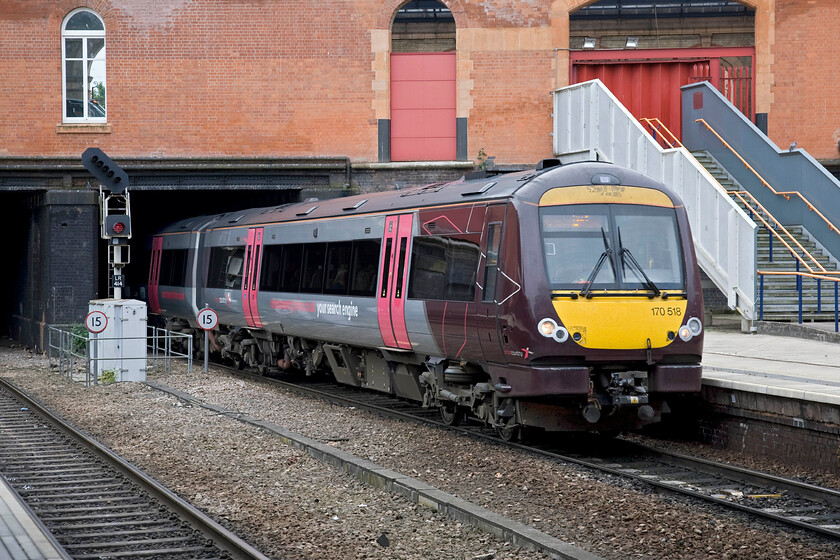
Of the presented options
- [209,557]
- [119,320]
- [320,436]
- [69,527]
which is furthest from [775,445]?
[119,320]

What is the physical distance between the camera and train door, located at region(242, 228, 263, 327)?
19.2 meters

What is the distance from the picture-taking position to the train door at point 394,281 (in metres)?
13.6

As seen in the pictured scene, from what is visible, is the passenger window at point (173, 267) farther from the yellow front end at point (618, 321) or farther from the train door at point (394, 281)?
the yellow front end at point (618, 321)

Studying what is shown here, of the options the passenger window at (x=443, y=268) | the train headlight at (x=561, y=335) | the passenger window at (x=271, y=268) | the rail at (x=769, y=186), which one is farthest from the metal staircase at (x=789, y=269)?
the passenger window at (x=271, y=268)

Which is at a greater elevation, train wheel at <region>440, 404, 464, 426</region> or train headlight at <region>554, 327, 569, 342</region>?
train headlight at <region>554, 327, 569, 342</region>

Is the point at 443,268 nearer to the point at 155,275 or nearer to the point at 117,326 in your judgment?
the point at 117,326

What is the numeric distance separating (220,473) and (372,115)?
15.2m

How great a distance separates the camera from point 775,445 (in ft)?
35.9

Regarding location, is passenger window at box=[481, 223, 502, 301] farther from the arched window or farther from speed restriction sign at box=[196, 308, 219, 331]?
the arched window

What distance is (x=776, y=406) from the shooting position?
10.9 metres

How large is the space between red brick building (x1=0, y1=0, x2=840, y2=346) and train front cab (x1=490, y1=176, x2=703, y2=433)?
12951 mm

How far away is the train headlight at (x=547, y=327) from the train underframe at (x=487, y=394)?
709mm

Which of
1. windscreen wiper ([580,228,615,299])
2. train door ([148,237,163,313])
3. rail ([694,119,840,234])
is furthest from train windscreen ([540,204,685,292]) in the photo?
train door ([148,237,163,313])

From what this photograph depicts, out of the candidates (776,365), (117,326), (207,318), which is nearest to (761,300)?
(776,365)
